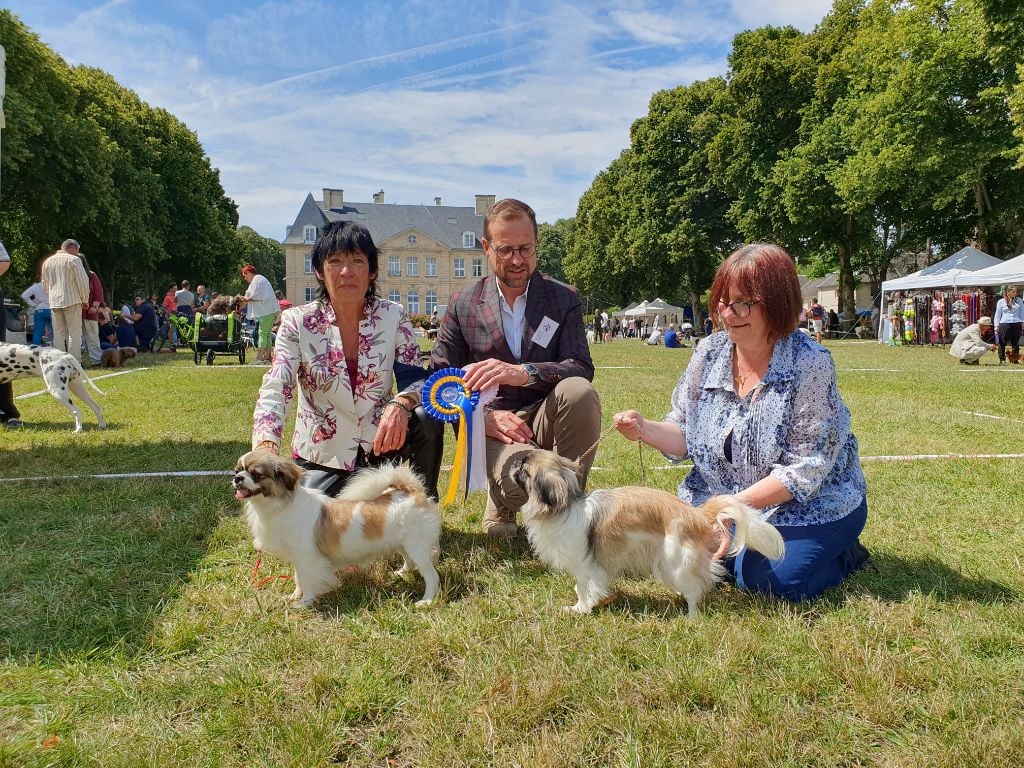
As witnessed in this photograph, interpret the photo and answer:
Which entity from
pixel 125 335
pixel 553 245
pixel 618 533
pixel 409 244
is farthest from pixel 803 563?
pixel 553 245

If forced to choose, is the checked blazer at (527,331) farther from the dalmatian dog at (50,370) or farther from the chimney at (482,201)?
the chimney at (482,201)

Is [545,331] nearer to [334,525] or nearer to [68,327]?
[334,525]

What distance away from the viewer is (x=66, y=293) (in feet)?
34.0

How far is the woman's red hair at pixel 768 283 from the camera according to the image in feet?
9.12

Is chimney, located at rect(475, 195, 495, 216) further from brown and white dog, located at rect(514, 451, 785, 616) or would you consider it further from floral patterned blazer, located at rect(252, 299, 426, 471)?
brown and white dog, located at rect(514, 451, 785, 616)

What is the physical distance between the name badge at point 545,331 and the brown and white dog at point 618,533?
1.03m

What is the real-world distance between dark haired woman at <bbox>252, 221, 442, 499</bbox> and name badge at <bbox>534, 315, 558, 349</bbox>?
65cm

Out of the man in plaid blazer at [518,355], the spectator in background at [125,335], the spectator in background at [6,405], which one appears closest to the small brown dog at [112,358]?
the spectator in background at [125,335]

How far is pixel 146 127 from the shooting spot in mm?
35062

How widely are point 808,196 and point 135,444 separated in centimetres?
2904

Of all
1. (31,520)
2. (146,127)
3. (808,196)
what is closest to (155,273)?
(146,127)

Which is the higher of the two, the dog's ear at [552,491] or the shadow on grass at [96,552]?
the dog's ear at [552,491]

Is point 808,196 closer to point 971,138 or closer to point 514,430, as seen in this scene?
point 971,138

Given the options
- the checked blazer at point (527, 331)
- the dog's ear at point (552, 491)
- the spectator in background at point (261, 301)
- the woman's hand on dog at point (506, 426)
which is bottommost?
the dog's ear at point (552, 491)
